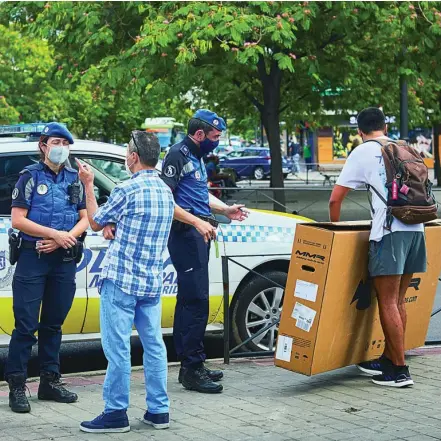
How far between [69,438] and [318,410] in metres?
1.63

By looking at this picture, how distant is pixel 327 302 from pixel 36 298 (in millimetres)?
1899

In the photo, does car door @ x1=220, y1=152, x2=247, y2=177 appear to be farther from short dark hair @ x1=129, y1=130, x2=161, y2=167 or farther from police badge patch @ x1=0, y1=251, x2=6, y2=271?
short dark hair @ x1=129, y1=130, x2=161, y2=167

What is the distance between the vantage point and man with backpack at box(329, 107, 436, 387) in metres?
7.22

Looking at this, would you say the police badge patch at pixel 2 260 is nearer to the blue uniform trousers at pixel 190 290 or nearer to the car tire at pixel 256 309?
the blue uniform trousers at pixel 190 290

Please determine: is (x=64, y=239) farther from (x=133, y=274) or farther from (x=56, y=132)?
(x=133, y=274)

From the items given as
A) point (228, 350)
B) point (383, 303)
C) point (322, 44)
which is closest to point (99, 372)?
point (228, 350)

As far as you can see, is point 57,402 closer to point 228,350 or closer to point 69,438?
point 69,438

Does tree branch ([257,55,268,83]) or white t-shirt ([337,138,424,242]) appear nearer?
white t-shirt ([337,138,424,242])

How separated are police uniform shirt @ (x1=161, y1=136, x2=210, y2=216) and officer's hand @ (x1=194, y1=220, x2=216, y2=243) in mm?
354

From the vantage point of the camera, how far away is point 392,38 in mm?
21266

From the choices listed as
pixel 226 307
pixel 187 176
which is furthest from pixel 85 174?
pixel 226 307

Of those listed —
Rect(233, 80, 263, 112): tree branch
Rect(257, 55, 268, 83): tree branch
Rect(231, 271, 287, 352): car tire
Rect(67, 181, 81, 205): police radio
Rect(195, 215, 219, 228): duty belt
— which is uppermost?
Rect(257, 55, 268, 83): tree branch

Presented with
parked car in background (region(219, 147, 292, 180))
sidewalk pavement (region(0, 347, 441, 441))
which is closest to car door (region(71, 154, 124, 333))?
sidewalk pavement (region(0, 347, 441, 441))

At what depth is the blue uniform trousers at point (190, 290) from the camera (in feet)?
24.1
